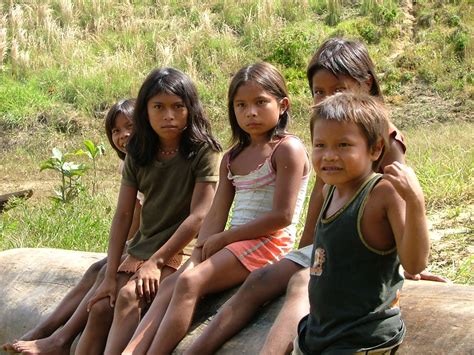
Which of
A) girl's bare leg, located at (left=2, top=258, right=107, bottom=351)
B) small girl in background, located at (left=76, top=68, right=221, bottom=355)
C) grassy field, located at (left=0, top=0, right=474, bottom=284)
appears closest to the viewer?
small girl in background, located at (left=76, top=68, right=221, bottom=355)

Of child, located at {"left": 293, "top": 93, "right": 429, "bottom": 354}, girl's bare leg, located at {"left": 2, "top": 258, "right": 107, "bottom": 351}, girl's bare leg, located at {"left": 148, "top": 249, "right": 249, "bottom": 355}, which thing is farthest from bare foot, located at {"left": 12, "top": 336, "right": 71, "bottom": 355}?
child, located at {"left": 293, "top": 93, "right": 429, "bottom": 354}

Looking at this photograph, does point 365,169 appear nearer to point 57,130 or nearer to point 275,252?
point 275,252

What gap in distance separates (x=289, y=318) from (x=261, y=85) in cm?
119

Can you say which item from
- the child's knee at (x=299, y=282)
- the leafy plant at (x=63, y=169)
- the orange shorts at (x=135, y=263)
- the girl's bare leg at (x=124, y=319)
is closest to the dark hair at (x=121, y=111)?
the orange shorts at (x=135, y=263)

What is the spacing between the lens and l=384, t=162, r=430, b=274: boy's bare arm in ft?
8.96

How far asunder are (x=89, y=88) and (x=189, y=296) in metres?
12.8

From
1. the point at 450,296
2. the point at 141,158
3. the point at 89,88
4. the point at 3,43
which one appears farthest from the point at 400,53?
the point at 450,296

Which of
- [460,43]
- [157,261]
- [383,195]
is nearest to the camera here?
[383,195]

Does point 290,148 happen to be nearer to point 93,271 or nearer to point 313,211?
point 313,211

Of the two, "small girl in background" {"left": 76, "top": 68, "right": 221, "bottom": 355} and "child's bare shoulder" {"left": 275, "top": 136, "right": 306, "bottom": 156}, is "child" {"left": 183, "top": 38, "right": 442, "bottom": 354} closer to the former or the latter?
"child's bare shoulder" {"left": 275, "top": 136, "right": 306, "bottom": 156}

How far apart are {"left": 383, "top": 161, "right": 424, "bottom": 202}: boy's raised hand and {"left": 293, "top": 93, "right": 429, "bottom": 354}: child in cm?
7

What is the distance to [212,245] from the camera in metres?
3.97

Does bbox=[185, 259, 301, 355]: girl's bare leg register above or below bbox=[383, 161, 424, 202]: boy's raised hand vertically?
below

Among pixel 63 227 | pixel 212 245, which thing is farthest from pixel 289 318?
pixel 63 227
